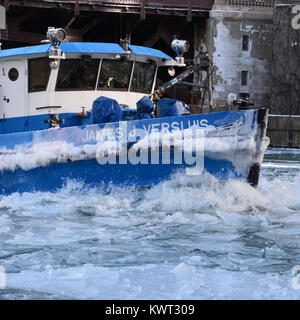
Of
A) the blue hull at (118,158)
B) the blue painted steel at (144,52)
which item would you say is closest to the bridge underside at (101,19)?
the blue painted steel at (144,52)

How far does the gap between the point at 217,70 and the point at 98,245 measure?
26912 mm

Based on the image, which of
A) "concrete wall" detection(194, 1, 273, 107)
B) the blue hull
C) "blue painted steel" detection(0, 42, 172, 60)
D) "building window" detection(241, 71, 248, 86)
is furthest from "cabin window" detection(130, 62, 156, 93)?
"building window" detection(241, 71, 248, 86)

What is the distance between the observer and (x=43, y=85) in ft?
38.0

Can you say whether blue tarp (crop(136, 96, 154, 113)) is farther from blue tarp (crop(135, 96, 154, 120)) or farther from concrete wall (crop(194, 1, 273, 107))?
concrete wall (crop(194, 1, 273, 107))

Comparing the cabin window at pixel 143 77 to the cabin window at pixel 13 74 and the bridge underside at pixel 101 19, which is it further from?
the bridge underside at pixel 101 19

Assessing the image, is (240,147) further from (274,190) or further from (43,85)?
(43,85)

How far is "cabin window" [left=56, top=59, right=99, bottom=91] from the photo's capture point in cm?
1152

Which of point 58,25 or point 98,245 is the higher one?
point 58,25

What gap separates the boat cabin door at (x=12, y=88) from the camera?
466 inches

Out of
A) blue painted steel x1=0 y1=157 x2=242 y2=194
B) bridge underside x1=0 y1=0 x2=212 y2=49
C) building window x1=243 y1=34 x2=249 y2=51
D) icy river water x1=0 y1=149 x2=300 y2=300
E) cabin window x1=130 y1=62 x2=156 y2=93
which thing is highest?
bridge underside x1=0 y1=0 x2=212 y2=49

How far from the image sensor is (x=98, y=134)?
10.0m

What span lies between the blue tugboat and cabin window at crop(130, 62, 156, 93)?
567mm

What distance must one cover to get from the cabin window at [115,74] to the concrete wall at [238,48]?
22.1m
